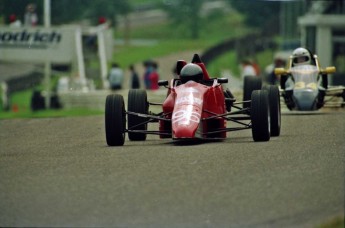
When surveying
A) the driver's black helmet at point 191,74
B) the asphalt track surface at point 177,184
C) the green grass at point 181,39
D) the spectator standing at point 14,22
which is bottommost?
the green grass at point 181,39

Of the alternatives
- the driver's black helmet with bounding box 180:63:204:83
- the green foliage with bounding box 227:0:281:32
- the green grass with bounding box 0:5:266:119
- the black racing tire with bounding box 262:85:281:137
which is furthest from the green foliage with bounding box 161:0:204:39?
the driver's black helmet with bounding box 180:63:204:83

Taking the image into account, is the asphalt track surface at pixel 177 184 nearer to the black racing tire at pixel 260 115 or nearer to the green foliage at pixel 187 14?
the black racing tire at pixel 260 115

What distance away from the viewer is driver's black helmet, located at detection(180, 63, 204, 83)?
18.0 m

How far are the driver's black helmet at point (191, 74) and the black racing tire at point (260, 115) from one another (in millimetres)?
1075

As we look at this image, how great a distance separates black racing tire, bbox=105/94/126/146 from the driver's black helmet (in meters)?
1.14

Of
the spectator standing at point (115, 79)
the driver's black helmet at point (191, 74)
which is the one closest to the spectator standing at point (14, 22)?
the spectator standing at point (115, 79)

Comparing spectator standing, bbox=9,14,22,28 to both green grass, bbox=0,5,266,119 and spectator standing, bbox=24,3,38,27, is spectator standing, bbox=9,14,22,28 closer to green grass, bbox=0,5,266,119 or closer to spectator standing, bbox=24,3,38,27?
spectator standing, bbox=24,3,38,27

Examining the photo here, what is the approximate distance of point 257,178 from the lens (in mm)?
13562

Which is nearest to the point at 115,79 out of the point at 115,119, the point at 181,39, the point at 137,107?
the point at 137,107

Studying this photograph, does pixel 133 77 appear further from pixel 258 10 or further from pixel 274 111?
pixel 258 10

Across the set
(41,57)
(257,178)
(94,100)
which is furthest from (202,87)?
(41,57)

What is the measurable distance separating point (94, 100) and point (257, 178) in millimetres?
25260

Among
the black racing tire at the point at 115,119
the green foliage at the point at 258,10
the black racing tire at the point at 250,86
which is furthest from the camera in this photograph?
the green foliage at the point at 258,10

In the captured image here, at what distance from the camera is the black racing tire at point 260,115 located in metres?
17.1
